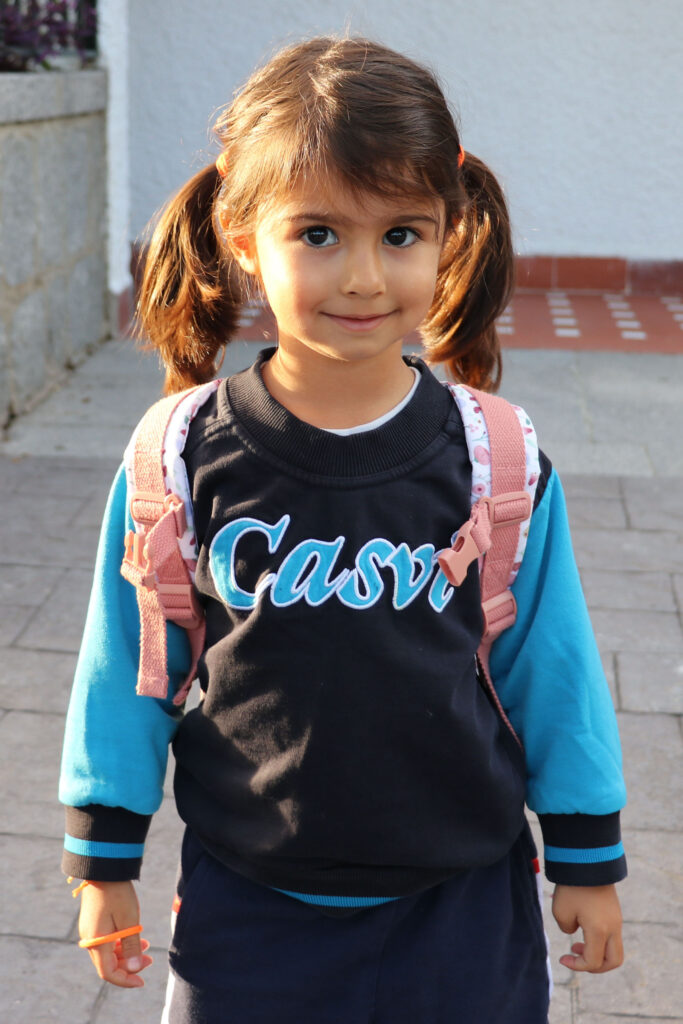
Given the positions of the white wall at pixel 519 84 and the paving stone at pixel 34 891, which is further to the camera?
the white wall at pixel 519 84

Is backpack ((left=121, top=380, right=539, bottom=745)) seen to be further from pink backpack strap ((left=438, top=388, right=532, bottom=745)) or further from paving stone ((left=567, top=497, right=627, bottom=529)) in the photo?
paving stone ((left=567, top=497, right=627, bottom=529))

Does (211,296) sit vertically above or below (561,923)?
above

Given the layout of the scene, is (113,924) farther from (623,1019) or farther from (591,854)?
(623,1019)

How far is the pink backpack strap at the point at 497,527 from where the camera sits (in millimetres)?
1310

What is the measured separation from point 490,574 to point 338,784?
293mm

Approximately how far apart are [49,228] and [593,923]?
4702 mm

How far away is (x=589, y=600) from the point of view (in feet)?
11.8

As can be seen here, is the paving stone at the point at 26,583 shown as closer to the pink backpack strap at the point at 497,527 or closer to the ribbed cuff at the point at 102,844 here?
the ribbed cuff at the point at 102,844

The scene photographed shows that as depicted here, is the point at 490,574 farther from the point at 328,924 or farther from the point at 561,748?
the point at 328,924

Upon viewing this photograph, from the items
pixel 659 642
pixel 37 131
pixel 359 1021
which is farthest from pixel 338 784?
pixel 37 131

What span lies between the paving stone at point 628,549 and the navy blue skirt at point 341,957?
2512mm

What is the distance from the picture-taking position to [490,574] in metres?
1.38

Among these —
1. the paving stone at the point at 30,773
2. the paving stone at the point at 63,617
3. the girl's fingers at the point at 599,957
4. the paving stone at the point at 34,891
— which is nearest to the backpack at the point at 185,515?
the girl's fingers at the point at 599,957

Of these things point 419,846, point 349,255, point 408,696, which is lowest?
point 419,846
